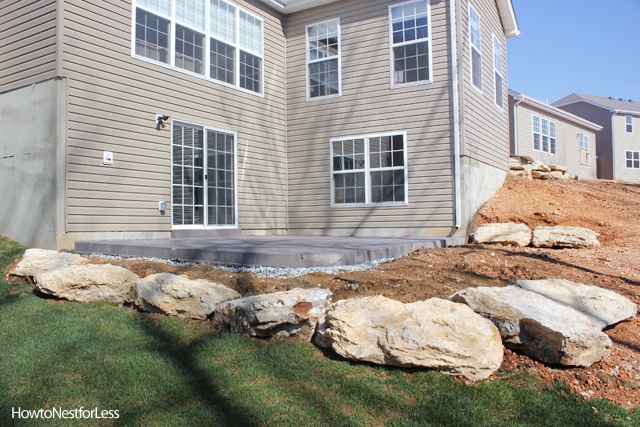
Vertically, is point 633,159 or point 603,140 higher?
point 603,140

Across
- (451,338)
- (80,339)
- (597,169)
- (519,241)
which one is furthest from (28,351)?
(597,169)

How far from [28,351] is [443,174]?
734cm

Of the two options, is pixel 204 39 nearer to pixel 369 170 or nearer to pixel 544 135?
pixel 369 170

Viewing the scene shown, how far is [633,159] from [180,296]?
2973cm

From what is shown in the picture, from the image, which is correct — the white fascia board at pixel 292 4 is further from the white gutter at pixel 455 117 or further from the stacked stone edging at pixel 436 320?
the stacked stone edging at pixel 436 320

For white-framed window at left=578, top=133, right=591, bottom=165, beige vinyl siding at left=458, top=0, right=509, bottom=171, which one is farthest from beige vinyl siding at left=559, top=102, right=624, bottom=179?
beige vinyl siding at left=458, top=0, right=509, bottom=171

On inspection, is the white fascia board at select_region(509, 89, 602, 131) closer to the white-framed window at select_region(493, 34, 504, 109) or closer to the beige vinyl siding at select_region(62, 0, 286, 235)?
the white-framed window at select_region(493, 34, 504, 109)

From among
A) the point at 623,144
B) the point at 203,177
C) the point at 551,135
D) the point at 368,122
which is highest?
the point at 623,144

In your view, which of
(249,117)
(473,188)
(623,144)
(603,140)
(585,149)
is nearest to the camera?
(473,188)

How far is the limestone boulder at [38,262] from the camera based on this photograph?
5.15m

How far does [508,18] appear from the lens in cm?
1209

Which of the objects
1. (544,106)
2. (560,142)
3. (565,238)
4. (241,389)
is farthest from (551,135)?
(241,389)

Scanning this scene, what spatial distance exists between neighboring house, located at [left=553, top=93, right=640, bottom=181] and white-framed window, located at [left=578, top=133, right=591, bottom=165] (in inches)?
103

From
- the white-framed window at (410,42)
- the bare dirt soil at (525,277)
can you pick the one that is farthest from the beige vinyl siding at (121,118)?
the white-framed window at (410,42)
